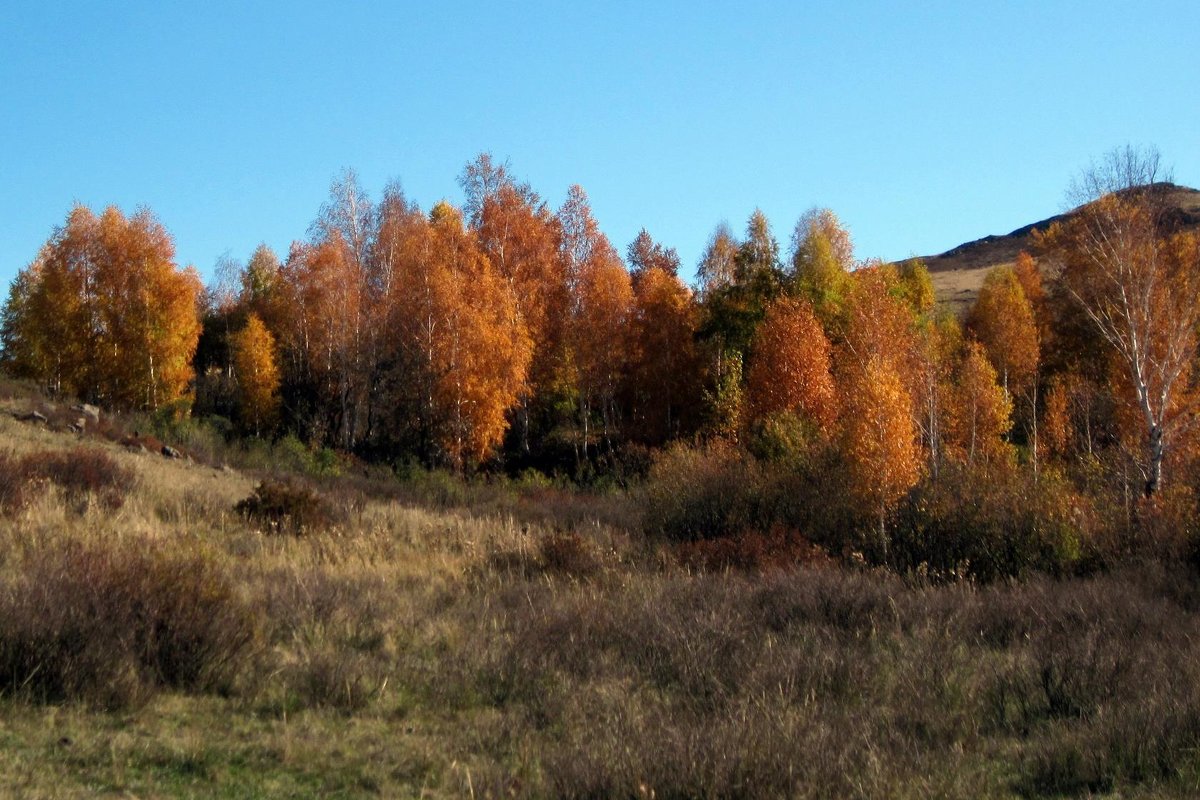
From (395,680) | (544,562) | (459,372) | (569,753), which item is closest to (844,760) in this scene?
(569,753)

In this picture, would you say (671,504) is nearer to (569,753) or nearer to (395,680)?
(395,680)

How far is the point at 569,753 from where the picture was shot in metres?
5.21

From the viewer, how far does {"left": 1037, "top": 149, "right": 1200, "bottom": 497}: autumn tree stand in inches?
880

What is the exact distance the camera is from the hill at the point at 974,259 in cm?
7238

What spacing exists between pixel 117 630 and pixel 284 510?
9.39 m

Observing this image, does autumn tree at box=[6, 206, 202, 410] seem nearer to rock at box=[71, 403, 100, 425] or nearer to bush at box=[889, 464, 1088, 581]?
rock at box=[71, 403, 100, 425]

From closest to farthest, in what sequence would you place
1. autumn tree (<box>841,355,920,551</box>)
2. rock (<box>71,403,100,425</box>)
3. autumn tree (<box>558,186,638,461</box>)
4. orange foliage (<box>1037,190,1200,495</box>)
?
autumn tree (<box>841,355,920,551</box>) < orange foliage (<box>1037,190,1200,495</box>) < rock (<box>71,403,100,425</box>) < autumn tree (<box>558,186,638,461</box>)

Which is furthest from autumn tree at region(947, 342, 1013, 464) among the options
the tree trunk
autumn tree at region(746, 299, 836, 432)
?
the tree trunk

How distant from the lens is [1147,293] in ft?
74.2

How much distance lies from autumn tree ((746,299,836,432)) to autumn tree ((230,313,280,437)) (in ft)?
70.7

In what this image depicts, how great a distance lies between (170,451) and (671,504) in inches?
519

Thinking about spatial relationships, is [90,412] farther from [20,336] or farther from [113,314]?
[20,336]

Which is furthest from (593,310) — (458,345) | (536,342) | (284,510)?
(284,510)

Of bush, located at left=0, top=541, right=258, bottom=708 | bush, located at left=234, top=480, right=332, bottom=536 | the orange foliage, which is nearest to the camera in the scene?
bush, located at left=0, top=541, right=258, bottom=708
